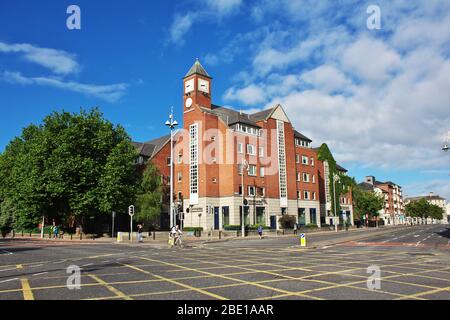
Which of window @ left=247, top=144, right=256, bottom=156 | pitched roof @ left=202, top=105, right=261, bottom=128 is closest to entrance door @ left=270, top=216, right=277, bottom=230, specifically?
window @ left=247, top=144, right=256, bottom=156

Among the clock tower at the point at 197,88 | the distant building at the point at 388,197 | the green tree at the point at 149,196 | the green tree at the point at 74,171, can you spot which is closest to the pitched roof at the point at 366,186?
the distant building at the point at 388,197

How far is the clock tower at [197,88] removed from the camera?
59375 mm

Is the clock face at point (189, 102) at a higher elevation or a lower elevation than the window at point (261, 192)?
higher

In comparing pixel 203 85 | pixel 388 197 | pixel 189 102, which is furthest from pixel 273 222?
pixel 388 197

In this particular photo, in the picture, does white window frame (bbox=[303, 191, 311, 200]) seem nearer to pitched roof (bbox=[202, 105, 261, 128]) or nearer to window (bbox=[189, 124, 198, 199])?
pitched roof (bbox=[202, 105, 261, 128])

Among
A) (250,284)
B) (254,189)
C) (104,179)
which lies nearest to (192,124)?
(254,189)

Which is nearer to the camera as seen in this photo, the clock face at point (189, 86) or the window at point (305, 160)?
the clock face at point (189, 86)

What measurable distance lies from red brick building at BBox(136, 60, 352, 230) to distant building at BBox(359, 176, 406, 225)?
261 feet

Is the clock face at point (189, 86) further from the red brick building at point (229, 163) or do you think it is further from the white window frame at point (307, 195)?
the white window frame at point (307, 195)

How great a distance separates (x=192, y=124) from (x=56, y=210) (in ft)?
74.3

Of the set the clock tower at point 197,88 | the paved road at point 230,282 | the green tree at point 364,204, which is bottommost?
the paved road at point 230,282

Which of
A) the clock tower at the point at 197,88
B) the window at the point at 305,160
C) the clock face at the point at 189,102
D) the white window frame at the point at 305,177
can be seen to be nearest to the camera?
the clock tower at the point at 197,88
